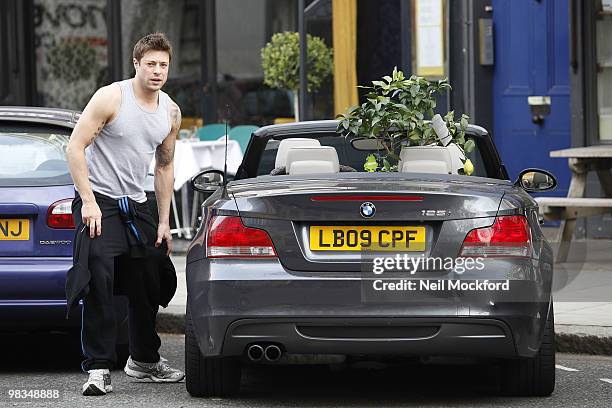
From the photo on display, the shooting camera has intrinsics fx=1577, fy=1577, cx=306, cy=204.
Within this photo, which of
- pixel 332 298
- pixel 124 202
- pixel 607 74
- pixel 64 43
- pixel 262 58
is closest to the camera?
pixel 332 298

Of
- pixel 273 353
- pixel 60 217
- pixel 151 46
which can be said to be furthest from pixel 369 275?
pixel 60 217

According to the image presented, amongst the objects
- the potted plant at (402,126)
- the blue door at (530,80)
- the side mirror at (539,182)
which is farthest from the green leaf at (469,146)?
the blue door at (530,80)

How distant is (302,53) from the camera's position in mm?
15383

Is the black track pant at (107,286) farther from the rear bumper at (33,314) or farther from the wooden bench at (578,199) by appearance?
the wooden bench at (578,199)

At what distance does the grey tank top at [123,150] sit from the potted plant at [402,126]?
1.13 metres

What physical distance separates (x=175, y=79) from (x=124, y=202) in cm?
1068

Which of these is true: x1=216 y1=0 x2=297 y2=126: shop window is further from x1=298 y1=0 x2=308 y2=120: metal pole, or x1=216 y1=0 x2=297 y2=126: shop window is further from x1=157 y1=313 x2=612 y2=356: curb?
x1=157 y1=313 x2=612 y2=356: curb

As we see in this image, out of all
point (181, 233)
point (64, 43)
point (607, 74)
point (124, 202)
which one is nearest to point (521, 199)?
point (124, 202)

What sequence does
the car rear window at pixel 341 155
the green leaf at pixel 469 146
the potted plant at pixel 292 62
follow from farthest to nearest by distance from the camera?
1. the potted plant at pixel 292 62
2. the car rear window at pixel 341 155
3. the green leaf at pixel 469 146

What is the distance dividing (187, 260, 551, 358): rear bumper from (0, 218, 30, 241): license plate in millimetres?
1682

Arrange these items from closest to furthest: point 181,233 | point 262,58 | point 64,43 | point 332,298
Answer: point 332,298, point 181,233, point 262,58, point 64,43

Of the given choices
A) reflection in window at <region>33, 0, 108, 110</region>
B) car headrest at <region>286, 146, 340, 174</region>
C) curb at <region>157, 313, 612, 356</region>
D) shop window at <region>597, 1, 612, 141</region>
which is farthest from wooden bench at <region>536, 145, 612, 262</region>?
reflection in window at <region>33, 0, 108, 110</region>

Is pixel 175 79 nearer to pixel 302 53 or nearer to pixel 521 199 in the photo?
pixel 302 53

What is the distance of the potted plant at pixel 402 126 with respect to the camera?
→ 26.2 ft
